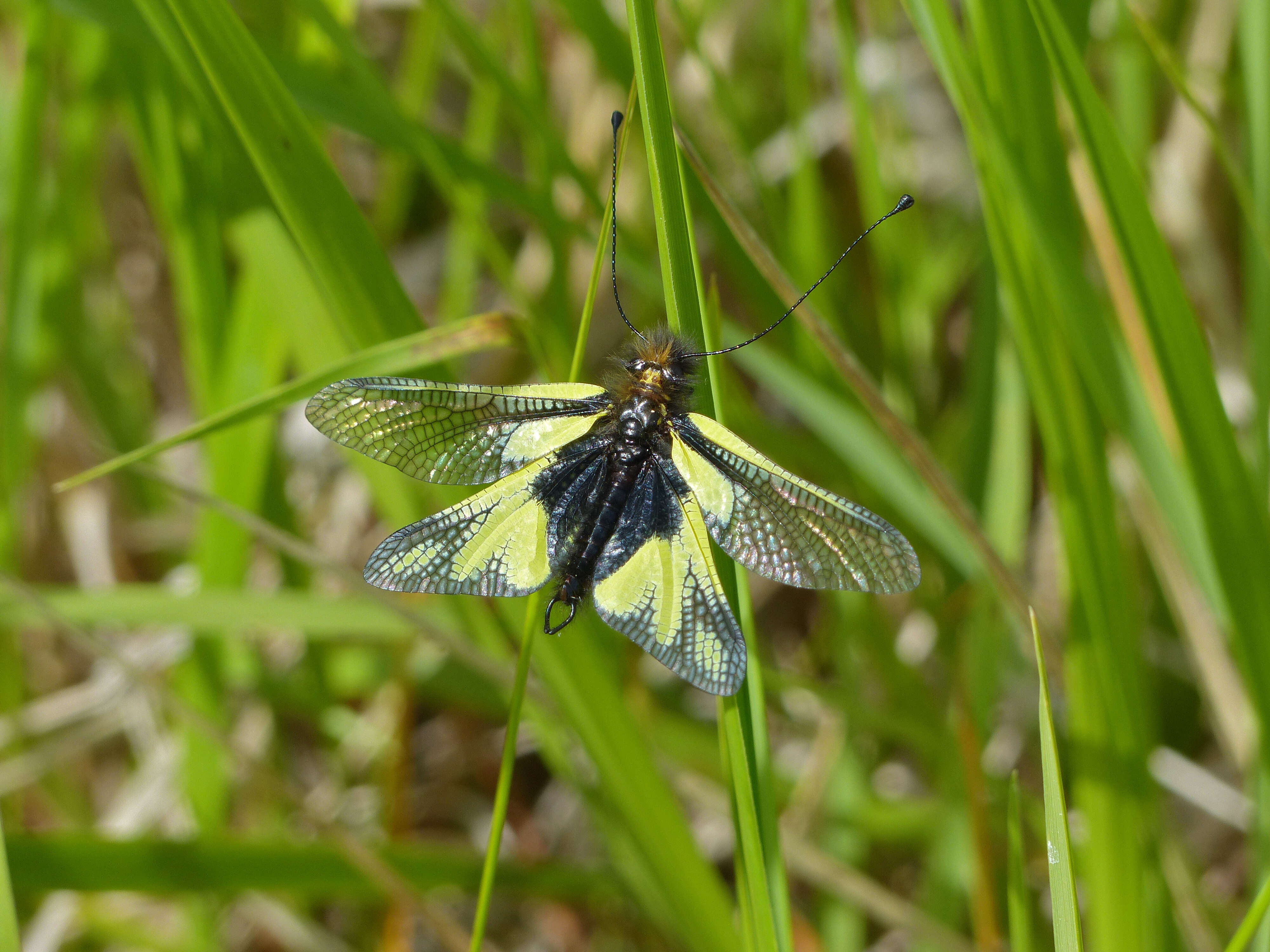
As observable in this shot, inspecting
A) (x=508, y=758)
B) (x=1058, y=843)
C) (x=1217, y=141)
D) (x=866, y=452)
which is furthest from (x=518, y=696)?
(x=1217, y=141)

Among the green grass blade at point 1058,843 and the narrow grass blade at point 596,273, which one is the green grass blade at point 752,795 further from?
the green grass blade at point 1058,843

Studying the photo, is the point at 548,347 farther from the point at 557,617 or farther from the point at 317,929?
the point at 317,929

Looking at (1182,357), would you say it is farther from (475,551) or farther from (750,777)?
(475,551)

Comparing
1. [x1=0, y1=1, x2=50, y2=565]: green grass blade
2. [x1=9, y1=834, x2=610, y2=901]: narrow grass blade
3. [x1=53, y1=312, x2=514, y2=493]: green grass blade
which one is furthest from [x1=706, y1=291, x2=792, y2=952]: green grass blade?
[x1=0, y1=1, x2=50, y2=565]: green grass blade

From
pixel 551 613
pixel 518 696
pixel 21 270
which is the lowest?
pixel 518 696

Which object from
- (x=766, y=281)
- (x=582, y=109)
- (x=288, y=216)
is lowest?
(x=288, y=216)

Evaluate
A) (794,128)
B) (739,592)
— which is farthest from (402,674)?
(794,128)

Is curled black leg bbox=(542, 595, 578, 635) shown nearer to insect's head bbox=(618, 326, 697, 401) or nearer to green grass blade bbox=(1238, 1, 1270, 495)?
insect's head bbox=(618, 326, 697, 401)
